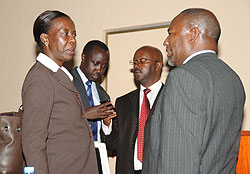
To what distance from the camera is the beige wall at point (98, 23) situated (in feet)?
10.7

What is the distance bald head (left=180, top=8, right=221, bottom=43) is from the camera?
169 cm

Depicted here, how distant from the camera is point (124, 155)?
304cm

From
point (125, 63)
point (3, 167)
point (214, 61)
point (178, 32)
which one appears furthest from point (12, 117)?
point (125, 63)

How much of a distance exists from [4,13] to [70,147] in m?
3.42

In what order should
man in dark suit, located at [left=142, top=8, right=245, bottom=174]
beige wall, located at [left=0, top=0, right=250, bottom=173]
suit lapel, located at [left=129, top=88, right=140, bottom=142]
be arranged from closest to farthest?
1. man in dark suit, located at [left=142, top=8, right=245, bottom=174]
2. suit lapel, located at [left=129, top=88, right=140, bottom=142]
3. beige wall, located at [left=0, top=0, right=250, bottom=173]

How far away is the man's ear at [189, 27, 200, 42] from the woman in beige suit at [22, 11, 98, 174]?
0.79m

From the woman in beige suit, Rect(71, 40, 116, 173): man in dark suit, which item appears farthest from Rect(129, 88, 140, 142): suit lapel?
the woman in beige suit

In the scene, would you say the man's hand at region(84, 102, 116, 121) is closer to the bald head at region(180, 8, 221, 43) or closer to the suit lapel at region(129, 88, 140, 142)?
the suit lapel at region(129, 88, 140, 142)

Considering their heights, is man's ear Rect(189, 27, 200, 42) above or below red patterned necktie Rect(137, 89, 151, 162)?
above

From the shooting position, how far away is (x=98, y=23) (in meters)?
4.09

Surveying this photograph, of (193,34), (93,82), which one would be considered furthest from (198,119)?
(93,82)

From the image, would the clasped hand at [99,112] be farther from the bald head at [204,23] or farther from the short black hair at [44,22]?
the bald head at [204,23]

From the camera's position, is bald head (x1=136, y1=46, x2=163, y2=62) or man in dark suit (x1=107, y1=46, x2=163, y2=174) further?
bald head (x1=136, y1=46, x2=163, y2=62)

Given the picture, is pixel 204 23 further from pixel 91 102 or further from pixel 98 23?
pixel 98 23
